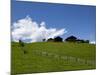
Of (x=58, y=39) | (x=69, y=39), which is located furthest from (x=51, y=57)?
(x=69, y=39)

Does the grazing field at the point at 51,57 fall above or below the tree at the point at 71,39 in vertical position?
below

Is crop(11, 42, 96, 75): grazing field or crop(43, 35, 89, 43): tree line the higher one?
crop(43, 35, 89, 43): tree line

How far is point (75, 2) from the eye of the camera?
303 cm

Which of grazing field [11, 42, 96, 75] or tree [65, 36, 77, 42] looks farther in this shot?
tree [65, 36, 77, 42]

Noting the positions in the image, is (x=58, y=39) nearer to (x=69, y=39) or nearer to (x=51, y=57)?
(x=69, y=39)

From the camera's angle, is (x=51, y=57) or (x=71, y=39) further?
(x=71, y=39)

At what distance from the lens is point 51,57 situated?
291cm

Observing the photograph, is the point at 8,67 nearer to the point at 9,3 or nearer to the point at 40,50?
the point at 40,50

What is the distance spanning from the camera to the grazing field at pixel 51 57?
275cm

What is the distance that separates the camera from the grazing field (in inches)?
108

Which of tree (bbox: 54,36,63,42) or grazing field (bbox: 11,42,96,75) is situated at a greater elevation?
tree (bbox: 54,36,63,42)

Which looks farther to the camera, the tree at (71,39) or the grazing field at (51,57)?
the tree at (71,39)

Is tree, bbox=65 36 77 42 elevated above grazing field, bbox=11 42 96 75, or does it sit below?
above

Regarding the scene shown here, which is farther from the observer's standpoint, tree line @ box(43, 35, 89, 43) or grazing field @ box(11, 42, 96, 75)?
tree line @ box(43, 35, 89, 43)
